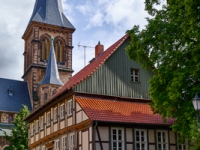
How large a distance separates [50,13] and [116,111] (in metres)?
51.5

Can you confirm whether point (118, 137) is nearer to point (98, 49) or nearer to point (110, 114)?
point (110, 114)

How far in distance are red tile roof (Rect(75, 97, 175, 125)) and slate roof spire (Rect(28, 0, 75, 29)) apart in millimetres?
47618

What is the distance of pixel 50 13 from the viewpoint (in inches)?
2985

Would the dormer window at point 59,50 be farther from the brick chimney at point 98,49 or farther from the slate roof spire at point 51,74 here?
the brick chimney at point 98,49

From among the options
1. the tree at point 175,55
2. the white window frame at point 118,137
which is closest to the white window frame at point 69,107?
the white window frame at point 118,137

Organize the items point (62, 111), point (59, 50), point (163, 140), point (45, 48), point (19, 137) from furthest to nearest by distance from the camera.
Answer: point (59, 50) < point (45, 48) < point (19, 137) < point (62, 111) < point (163, 140)

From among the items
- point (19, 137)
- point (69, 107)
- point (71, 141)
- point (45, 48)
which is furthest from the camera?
point (45, 48)

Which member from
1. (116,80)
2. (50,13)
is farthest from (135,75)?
(50,13)

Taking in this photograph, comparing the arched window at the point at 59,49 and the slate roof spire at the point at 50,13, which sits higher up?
the slate roof spire at the point at 50,13

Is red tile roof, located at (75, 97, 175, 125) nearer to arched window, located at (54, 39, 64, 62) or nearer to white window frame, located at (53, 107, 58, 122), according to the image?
white window frame, located at (53, 107, 58, 122)

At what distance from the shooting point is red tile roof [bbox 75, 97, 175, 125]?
85.1ft

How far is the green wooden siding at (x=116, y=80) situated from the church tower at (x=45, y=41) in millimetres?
39615

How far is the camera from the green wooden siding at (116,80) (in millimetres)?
28688

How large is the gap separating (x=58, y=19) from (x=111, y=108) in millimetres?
50478
